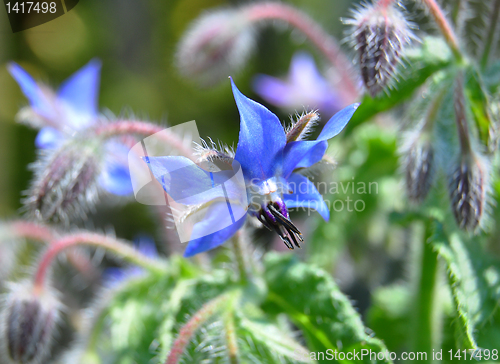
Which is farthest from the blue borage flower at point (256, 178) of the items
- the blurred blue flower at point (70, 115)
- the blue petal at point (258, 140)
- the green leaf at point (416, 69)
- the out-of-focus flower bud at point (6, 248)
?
the out-of-focus flower bud at point (6, 248)

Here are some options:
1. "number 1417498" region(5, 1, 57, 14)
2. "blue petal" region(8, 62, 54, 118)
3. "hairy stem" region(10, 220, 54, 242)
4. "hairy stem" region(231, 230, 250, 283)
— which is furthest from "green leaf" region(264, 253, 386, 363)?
"number 1417498" region(5, 1, 57, 14)

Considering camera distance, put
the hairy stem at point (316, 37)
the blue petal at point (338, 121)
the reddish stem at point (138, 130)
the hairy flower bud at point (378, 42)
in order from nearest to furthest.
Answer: the blue petal at point (338, 121), the hairy flower bud at point (378, 42), the reddish stem at point (138, 130), the hairy stem at point (316, 37)

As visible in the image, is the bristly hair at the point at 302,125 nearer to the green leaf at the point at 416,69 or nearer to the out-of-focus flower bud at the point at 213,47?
the green leaf at the point at 416,69

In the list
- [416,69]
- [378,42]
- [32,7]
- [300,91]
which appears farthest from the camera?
[300,91]

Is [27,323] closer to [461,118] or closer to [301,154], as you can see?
[301,154]

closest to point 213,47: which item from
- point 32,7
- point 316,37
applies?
point 316,37

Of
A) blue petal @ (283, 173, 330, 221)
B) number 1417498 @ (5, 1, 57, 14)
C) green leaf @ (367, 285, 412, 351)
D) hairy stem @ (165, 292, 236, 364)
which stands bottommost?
green leaf @ (367, 285, 412, 351)

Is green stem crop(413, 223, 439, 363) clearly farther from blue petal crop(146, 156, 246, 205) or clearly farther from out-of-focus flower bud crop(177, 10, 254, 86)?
out-of-focus flower bud crop(177, 10, 254, 86)
